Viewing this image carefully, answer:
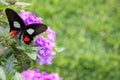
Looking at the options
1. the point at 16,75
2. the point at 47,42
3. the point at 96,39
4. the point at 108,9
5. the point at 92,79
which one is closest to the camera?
the point at 16,75

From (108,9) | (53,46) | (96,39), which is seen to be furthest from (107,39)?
(53,46)

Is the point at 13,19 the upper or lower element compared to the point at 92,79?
lower

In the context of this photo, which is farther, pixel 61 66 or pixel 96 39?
pixel 96 39

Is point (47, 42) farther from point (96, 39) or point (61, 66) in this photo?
point (96, 39)

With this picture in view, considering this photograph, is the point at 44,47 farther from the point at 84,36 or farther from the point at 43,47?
the point at 84,36

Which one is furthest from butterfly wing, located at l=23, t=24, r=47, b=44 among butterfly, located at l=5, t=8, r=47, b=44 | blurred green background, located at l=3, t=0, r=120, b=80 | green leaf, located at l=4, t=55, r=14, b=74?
blurred green background, located at l=3, t=0, r=120, b=80

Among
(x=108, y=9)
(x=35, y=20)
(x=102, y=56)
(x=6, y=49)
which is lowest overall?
(x=6, y=49)

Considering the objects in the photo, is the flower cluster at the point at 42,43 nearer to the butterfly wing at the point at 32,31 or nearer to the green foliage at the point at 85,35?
the butterfly wing at the point at 32,31

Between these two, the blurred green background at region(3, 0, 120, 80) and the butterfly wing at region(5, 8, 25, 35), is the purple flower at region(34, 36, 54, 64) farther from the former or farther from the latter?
the blurred green background at region(3, 0, 120, 80)

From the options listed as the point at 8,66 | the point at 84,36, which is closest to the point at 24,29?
the point at 8,66
